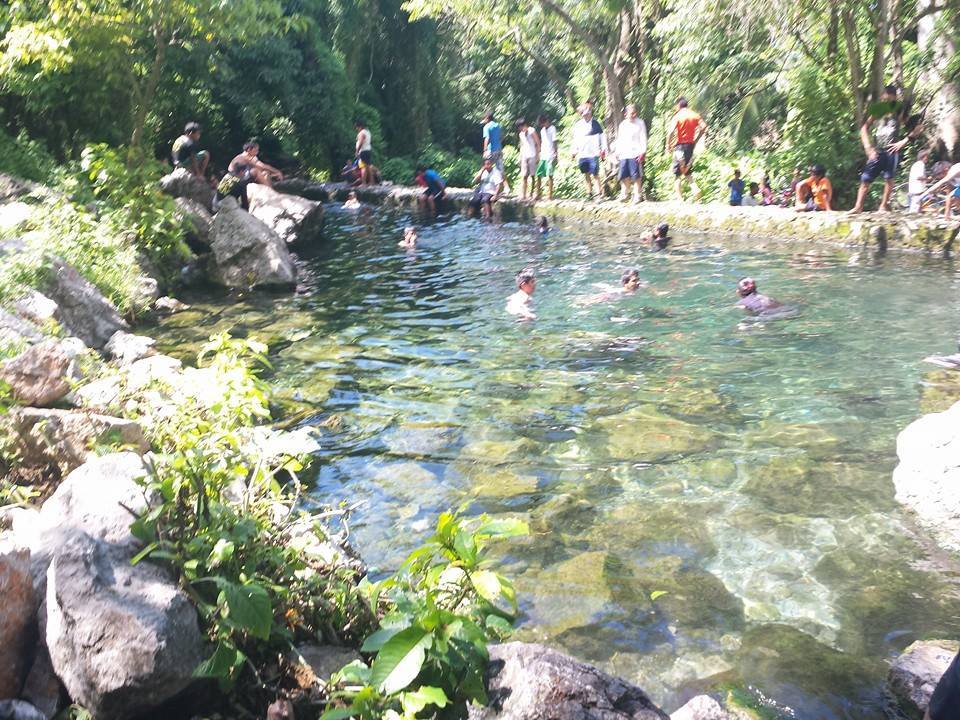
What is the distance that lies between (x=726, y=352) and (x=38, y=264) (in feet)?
23.5

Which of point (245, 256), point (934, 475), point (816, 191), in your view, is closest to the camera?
point (934, 475)

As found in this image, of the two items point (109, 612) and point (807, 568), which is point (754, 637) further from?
point (109, 612)

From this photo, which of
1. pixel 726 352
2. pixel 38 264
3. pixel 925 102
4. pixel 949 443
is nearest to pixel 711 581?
pixel 949 443

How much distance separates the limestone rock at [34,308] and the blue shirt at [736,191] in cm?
1327

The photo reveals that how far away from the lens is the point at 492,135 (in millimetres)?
19641

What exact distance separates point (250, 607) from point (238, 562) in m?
0.38

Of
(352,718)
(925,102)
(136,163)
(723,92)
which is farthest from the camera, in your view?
(723,92)

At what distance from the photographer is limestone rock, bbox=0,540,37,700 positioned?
2746mm

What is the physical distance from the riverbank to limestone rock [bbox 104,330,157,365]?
10.9 meters

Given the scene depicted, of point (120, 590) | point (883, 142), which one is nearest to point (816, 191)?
point (883, 142)

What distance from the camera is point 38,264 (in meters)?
8.04

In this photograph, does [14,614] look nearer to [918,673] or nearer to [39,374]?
[39,374]

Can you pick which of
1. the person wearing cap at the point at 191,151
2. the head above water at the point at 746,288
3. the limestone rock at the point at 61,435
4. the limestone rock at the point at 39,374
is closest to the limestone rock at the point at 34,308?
the limestone rock at the point at 39,374

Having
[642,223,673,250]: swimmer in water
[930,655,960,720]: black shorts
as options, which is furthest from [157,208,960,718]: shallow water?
[642,223,673,250]: swimmer in water
